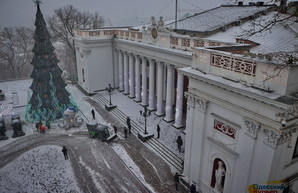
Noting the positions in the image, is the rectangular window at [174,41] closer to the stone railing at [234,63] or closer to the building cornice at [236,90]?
the building cornice at [236,90]

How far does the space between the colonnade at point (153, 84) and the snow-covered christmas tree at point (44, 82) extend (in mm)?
7690

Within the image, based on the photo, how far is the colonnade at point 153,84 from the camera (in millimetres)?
20328

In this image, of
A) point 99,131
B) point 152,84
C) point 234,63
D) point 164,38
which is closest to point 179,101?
point 152,84

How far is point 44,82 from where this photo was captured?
22.5 metres

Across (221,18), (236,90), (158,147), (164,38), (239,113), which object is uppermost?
(221,18)

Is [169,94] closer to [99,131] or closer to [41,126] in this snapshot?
[99,131]

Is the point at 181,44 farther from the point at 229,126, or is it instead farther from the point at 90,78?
the point at 90,78

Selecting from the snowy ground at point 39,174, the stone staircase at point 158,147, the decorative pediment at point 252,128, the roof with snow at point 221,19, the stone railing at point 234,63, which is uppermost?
the roof with snow at point 221,19

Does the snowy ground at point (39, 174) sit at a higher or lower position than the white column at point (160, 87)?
lower

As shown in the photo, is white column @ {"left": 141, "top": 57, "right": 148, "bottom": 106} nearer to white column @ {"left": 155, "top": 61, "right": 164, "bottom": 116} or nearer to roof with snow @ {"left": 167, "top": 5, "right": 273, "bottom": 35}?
white column @ {"left": 155, "top": 61, "right": 164, "bottom": 116}

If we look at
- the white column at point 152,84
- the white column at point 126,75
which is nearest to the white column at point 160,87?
the white column at point 152,84

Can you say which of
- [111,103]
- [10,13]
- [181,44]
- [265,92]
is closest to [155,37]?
[181,44]

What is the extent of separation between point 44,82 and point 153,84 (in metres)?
10.7

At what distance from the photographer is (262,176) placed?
920 cm
